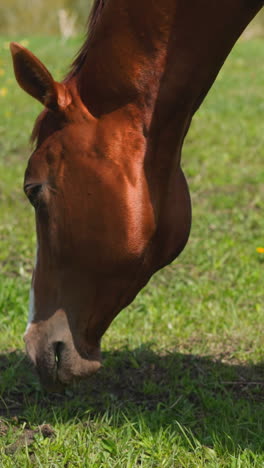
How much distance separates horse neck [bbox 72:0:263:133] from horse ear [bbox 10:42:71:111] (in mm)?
78

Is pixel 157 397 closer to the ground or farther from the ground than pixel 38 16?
farther from the ground

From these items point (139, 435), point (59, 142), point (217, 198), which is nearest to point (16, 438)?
point (139, 435)

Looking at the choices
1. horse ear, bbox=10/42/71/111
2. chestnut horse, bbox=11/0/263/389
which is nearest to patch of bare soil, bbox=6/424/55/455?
chestnut horse, bbox=11/0/263/389

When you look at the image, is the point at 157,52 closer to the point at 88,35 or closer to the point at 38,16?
the point at 88,35

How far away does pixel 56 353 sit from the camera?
261 cm

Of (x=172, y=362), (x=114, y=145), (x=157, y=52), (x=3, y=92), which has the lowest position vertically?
(x=3, y=92)

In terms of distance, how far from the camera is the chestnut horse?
2346mm

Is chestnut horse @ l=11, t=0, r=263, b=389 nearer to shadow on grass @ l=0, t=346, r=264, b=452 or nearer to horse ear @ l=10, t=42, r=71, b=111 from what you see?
horse ear @ l=10, t=42, r=71, b=111

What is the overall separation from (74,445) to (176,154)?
3.62 ft

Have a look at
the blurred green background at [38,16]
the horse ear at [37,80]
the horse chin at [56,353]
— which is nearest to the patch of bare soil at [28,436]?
the horse chin at [56,353]

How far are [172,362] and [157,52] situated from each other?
1573 millimetres

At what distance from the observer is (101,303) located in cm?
254

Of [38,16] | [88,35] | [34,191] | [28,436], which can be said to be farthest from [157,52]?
[38,16]

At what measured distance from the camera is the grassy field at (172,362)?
2.68m
